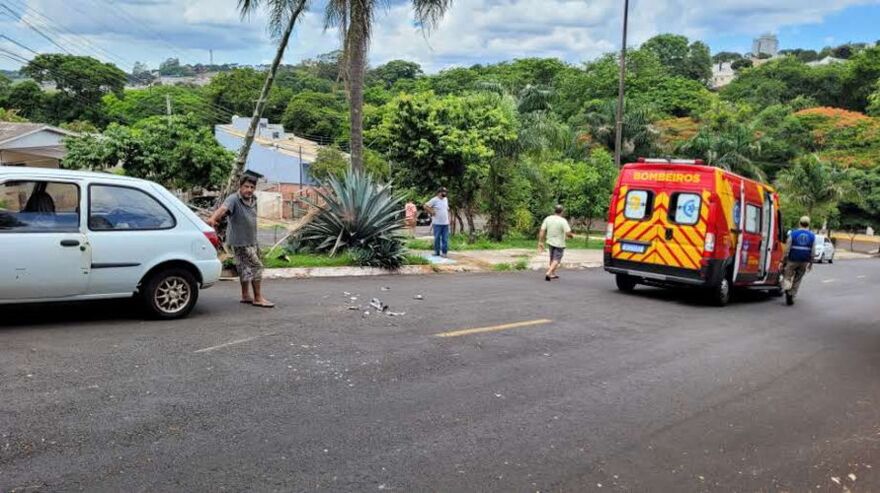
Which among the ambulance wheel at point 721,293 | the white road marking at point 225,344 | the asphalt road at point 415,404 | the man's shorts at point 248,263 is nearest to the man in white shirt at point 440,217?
the ambulance wheel at point 721,293

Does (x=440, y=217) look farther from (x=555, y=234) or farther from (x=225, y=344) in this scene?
(x=225, y=344)

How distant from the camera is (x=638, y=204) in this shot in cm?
1275

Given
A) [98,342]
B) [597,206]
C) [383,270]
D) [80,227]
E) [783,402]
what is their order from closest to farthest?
[783,402] < [98,342] < [80,227] < [383,270] < [597,206]

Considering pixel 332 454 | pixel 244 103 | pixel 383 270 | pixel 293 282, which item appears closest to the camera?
pixel 332 454

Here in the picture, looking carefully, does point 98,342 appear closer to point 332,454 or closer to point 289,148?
point 332,454

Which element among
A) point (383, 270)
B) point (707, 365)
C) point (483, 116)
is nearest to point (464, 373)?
point (707, 365)

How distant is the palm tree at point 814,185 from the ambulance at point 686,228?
33.3m

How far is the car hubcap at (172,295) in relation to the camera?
7.77 meters

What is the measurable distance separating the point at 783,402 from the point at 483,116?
672 inches

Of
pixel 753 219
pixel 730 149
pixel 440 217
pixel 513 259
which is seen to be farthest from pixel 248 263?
pixel 730 149

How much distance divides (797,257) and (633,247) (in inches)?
144

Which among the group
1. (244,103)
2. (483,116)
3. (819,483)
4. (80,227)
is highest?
(244,103)

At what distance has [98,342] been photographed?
668 cm

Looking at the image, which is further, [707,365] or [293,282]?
[293,282]
